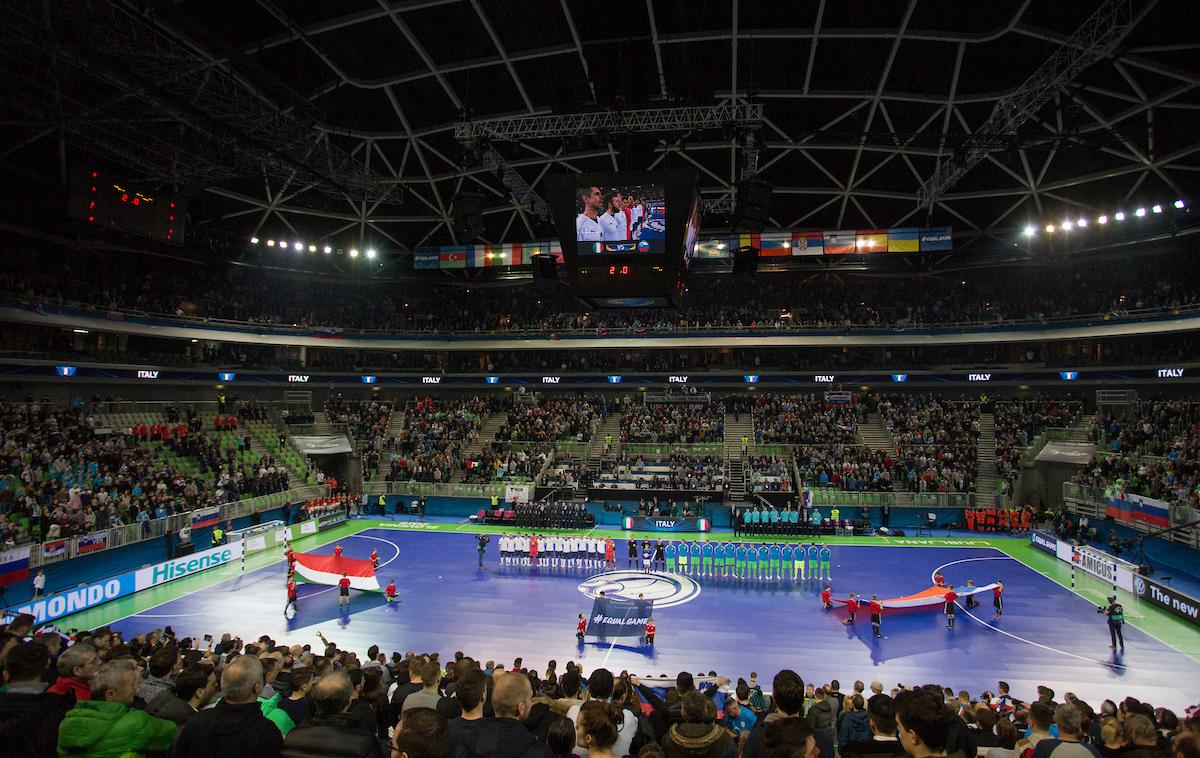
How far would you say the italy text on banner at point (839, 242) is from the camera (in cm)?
3841

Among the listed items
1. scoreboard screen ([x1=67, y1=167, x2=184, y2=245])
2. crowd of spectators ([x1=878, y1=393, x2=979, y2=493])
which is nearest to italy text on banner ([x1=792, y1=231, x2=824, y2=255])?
crowd of spectators ([x1=878, y1=393, x2=979, y2=493])

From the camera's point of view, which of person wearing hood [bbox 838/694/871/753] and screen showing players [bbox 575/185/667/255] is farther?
screen showing players [bbox 575/185/667/255]

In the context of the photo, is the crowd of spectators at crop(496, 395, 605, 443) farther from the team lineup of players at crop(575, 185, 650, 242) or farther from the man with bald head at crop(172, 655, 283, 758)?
the man with bald head at crop(172, 655, 283, 758)

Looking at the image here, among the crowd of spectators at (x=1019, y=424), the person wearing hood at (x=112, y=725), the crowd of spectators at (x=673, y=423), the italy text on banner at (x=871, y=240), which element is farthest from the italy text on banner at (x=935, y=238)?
the person wearing hood at (x=112, y=725)

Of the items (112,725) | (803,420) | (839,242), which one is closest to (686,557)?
(803,420)

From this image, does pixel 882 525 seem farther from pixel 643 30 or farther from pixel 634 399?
pixel 643 30

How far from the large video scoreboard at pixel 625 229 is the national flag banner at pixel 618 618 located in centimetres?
997

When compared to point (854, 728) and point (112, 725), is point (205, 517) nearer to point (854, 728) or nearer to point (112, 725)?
point (112, 725)

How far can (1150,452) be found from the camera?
98.7 feet

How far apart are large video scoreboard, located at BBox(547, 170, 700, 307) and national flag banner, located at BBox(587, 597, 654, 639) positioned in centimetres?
997

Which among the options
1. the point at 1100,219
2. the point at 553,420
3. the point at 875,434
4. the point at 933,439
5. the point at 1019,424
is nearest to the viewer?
the point at 1100,219

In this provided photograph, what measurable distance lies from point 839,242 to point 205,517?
1413 inches

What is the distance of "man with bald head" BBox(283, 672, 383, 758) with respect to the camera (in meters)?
3.75

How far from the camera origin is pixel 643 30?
71.6 feet
